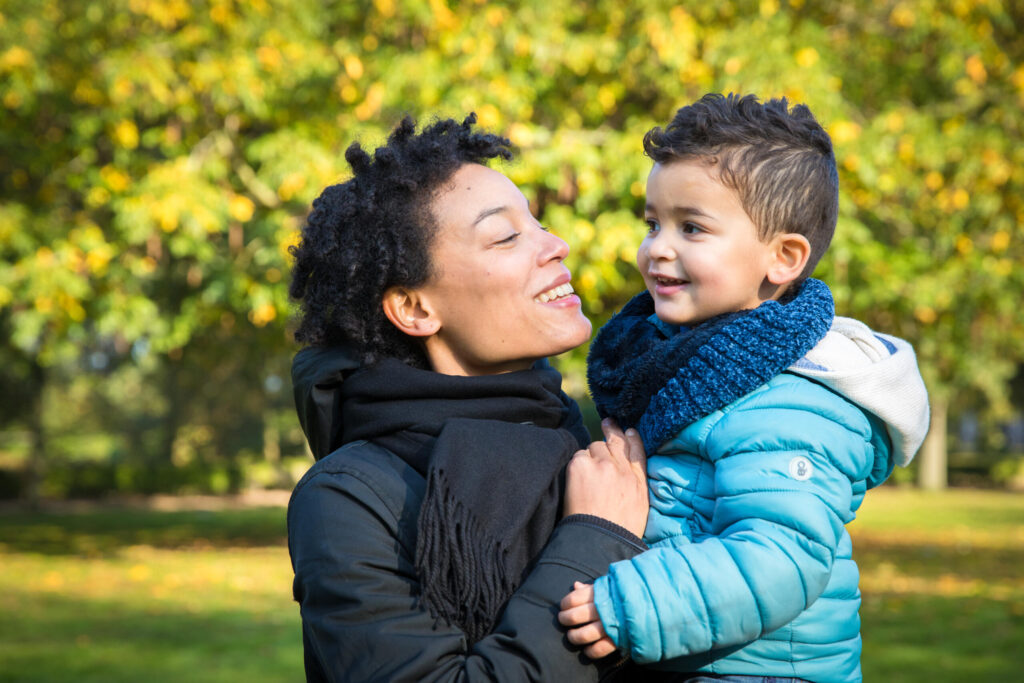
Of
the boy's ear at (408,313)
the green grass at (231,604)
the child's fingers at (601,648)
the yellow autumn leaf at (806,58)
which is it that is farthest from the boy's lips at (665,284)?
the green grass at (231,604)

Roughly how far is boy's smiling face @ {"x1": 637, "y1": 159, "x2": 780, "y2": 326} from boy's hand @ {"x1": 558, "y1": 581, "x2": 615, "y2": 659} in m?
0.66

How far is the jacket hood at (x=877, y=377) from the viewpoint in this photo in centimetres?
199

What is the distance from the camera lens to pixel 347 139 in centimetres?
770

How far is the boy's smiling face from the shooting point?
85.0 inches

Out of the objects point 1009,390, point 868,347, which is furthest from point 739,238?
point 1009,390

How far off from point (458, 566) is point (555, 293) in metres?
0.74

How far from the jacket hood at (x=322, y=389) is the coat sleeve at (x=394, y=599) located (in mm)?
261

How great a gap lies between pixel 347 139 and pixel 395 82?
665 mm

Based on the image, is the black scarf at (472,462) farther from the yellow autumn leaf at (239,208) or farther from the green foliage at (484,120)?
the yellow autumn leaf at (239,208)

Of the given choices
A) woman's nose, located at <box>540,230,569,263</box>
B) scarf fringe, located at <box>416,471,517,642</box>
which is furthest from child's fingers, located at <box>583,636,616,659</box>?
woman's nose, located at <box>540,230,569,263</box>

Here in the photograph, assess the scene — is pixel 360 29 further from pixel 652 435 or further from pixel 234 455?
pixel 234 455

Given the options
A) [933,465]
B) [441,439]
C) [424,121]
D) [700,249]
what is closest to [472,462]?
[441,439]

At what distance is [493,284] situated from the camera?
7.47 feet

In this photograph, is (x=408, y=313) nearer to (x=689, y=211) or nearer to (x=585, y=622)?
(x=689, y=211)
